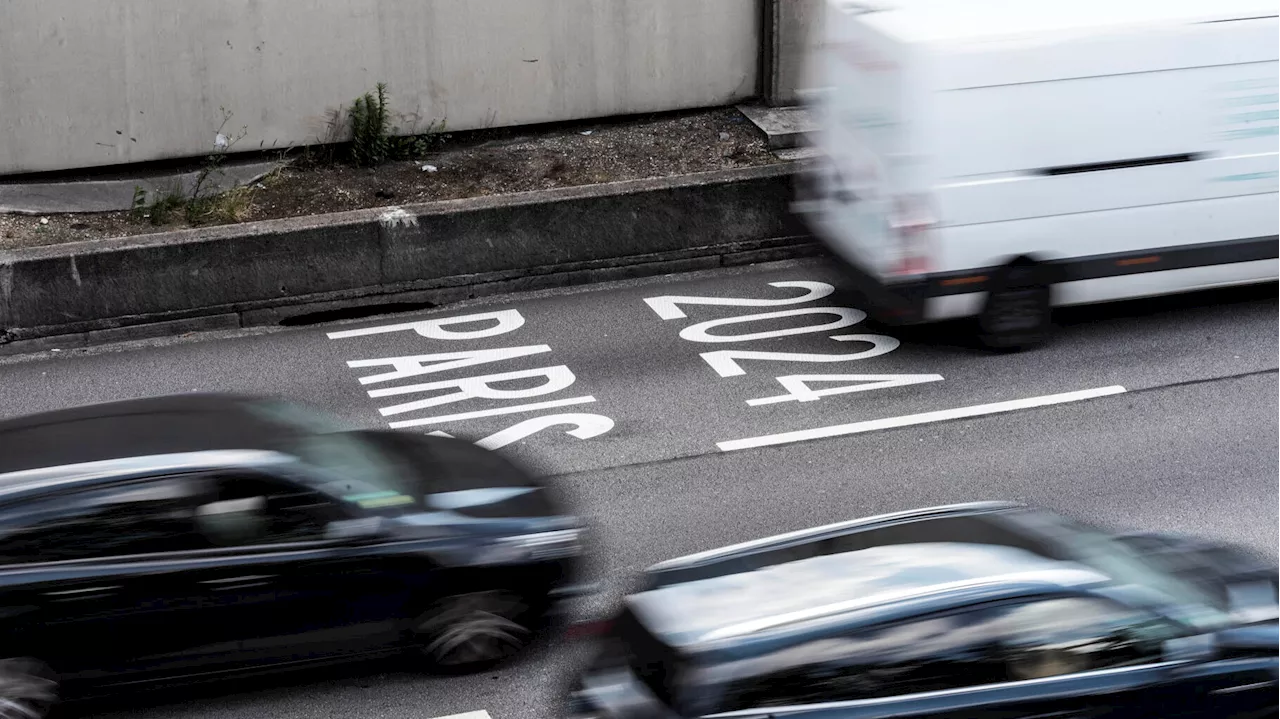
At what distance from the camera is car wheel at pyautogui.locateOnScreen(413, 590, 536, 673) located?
702cm

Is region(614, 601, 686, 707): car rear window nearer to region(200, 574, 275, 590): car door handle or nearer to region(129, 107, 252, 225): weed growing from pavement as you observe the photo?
region(200, 574, 275, 590): car door handle

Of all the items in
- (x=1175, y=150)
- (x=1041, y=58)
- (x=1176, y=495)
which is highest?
(x=1041, y=58)

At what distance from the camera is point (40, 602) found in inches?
256

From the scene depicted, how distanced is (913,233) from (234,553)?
5.62 meters

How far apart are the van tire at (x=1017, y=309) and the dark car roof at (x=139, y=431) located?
5.63m

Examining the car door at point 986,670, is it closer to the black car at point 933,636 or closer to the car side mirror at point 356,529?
the black car at point 933,636

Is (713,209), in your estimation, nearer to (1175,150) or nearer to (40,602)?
(1175,150)

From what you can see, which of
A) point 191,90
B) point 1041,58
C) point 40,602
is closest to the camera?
point 40,602

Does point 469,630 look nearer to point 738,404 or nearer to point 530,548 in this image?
point 530,548

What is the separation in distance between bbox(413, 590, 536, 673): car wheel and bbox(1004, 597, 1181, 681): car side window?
8.90ft

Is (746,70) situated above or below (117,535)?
above

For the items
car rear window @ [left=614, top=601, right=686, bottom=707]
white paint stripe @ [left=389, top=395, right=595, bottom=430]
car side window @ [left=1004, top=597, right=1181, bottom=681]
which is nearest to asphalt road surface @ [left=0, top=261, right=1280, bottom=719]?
white paint stripe @ [left=389, top=395, right=595, bottom=430]

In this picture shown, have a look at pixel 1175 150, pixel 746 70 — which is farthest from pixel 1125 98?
pixel 746 70

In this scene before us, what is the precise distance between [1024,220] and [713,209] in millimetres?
3473
